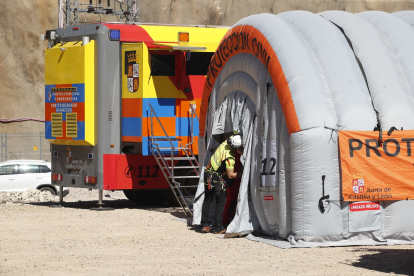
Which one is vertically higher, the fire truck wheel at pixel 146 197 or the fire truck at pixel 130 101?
the fire truck at pixel 130 101

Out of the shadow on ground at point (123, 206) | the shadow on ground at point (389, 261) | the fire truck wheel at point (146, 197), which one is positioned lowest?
the shadow on ground at point (389, 261)

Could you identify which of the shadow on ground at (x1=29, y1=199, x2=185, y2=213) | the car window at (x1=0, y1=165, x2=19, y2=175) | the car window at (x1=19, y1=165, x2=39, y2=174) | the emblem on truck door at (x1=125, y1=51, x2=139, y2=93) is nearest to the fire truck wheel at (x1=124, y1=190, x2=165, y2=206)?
the shadow on ground at (x1=29, y1=199, x2=185, y2=213)

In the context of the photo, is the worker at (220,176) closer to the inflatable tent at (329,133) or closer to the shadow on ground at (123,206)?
the inflatable tent at (329,133)

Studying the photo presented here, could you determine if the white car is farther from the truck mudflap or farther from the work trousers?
the work trousers

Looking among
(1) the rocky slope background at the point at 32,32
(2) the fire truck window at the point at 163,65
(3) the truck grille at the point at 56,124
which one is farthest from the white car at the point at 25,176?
(1) the rocky slope background at the point at 32,32

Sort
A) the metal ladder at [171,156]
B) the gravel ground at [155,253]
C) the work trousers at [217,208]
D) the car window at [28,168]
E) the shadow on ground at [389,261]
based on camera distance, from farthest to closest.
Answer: the car window at [28,168] < the metal ladder at [171,156] < the work trousers at [217,208] < the gravel ground at [155,253] < the shadow on ground at [389,261]

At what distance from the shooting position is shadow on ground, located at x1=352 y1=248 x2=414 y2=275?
8.00m

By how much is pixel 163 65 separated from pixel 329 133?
19.3 ft

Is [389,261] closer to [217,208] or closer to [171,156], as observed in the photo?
[217,208]

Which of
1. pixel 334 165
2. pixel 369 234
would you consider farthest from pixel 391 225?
pixel 334 165

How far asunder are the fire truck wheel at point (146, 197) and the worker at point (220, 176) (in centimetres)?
519

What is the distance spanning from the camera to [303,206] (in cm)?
975

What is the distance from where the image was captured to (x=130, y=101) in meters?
14.8

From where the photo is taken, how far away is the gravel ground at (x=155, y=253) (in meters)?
8.19
